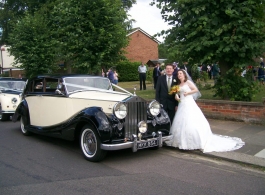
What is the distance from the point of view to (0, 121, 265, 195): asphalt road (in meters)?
4.59

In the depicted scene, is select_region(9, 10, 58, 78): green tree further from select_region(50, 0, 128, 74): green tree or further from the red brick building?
the red brick building

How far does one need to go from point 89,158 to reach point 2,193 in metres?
1.91

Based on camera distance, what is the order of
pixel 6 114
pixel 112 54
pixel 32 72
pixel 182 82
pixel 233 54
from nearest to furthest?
pixel 182 82, pixel 233 54, pixel 6 114, pixel 112 54, pixel 32 72

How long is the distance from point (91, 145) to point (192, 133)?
2237mm

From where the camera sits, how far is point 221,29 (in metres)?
8.67

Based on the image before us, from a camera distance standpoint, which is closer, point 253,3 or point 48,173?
point 48,173

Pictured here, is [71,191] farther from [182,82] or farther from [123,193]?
[182,82]

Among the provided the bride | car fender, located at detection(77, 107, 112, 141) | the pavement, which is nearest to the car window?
car fender, located at detection(77, 107, 112, 141)

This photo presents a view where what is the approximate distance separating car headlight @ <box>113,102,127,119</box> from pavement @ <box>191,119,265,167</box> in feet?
6.35

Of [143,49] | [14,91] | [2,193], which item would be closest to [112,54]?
[14,91]

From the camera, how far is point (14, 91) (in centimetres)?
1191

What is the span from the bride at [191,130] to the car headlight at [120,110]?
1.36m

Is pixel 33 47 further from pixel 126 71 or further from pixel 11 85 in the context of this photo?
pixel 126 71

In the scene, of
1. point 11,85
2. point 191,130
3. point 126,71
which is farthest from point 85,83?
point 126,71
